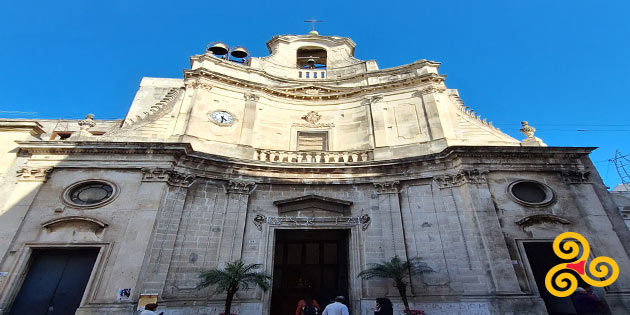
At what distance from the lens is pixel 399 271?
9.92 meters

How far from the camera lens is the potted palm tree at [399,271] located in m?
9.89

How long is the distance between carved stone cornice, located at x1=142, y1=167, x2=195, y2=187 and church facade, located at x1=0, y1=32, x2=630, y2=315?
78 millimetres

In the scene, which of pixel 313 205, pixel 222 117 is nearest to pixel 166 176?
pixel 222 117

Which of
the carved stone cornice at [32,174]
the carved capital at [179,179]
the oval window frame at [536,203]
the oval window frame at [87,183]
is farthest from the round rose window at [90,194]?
the oval window frame at [536,203]

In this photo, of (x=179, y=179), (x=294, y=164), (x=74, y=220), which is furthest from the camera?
(x=294, y=164)

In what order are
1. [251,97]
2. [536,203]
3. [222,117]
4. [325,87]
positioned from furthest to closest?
[325,87]
[251,97]
[222,117]
[536,203]

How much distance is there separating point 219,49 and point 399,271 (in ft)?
55.6

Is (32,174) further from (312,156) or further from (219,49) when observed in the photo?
(219,49)

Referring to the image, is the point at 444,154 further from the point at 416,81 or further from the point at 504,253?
the point at 416,81

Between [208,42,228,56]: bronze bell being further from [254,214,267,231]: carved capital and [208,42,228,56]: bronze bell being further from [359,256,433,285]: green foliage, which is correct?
[359,256,433,285]: green foliage

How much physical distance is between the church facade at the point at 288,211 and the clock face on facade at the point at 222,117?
82 mm

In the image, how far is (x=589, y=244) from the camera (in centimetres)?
1096

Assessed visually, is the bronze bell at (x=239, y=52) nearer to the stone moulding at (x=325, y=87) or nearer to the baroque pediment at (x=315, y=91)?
the stone moulding at (x=325, y=87)

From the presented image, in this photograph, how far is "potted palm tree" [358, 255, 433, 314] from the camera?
9891 mm
